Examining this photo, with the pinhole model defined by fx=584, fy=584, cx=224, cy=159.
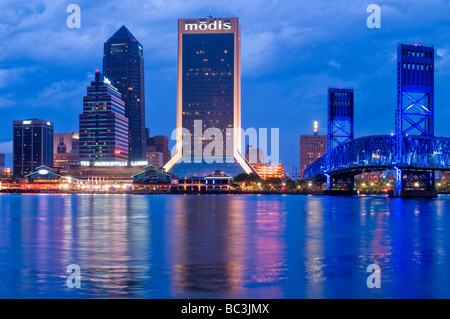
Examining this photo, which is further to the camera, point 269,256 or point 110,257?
point 269,256

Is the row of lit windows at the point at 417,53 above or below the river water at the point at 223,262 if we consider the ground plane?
above

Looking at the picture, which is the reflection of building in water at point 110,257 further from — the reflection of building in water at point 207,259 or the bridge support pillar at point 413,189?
the bridge support pillar at point 413,189

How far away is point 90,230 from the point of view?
46812 mm

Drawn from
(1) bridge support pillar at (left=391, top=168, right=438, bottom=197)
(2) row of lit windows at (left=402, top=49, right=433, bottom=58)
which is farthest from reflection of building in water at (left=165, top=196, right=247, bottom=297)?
(2) row of lit windows at (left=402, top=49, right=433, bottom=58)

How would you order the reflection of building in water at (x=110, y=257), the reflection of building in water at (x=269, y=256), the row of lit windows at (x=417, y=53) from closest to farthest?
the reflection of building in water at (x=110, y=257), the reflection of building in water at (x=269, y=256), the row of lit windows at (x=417, y=53)

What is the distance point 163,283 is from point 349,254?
1307 centimetres

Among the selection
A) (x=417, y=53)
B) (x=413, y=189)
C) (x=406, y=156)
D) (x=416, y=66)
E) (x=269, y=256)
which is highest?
(x=417, y=53)

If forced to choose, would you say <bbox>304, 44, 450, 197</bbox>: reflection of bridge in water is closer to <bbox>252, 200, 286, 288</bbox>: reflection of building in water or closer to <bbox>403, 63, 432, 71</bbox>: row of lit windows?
<bbox>403, 63, 432, 71</bbox>: row of lit windows

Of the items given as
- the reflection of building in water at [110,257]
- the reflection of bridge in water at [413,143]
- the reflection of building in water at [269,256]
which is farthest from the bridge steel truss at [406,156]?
the reflection of building in water at [110,257]

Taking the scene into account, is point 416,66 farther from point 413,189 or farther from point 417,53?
point 413,189

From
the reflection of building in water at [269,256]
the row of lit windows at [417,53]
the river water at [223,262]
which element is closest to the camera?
the river water at [223,262]

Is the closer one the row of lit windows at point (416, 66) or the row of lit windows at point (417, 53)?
the row of lit windows at point (416, 66)

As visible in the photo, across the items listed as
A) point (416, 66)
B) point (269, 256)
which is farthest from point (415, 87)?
point (269, 256)
